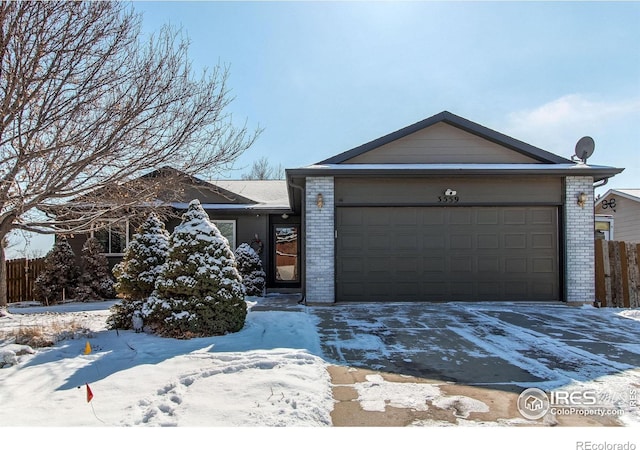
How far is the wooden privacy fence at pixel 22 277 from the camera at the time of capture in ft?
37.7

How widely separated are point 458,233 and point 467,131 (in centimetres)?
255

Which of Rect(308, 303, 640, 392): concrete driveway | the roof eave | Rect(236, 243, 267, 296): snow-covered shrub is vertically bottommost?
Rect(308, 303, 640, 392): concrete driveway

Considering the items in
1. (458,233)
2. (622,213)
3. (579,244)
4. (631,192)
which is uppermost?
(631,192)

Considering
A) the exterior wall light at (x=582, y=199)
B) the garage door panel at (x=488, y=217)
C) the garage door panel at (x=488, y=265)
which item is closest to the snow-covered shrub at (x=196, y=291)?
the garage door panel at (x=488, y=265)

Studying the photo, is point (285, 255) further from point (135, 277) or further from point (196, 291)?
point (196, 291)

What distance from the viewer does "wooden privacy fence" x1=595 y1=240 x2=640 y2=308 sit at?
9.05 m

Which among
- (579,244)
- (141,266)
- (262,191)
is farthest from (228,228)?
(579,244)

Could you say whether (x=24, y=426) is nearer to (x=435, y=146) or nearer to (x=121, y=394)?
(x=121, y=394)

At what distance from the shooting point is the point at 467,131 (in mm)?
9250

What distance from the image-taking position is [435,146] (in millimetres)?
9297

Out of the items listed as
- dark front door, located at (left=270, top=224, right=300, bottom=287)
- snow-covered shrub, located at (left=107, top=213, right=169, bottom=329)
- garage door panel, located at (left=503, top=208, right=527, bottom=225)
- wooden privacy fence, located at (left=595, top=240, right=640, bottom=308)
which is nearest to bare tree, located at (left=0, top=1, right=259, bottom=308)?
snow-covered shrub, located at (left=107, top=213, right=169, bottom=329)

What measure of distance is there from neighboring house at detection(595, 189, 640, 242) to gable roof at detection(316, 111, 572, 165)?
7756mm

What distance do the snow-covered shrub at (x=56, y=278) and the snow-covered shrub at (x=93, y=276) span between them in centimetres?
33

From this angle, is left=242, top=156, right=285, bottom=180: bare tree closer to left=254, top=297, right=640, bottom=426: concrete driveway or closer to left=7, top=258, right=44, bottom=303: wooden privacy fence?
left=7, top=258, right=44, bottom=303: wooden privacy fence
